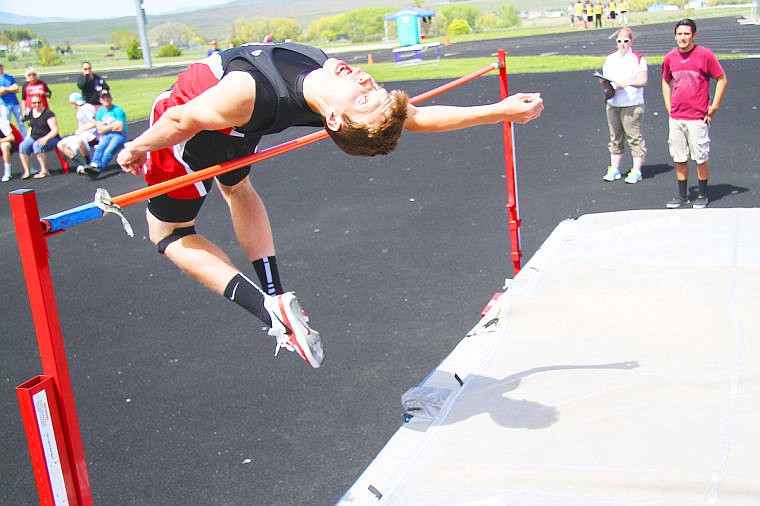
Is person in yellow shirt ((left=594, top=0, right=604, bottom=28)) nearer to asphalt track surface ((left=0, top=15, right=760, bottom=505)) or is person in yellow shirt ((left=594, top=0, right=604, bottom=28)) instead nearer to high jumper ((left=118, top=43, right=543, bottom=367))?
asphalt track surface ((left=0, top=15, right=760, bottom=505))

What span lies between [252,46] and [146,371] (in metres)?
2.60

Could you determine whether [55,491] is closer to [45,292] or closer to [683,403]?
[45,292]

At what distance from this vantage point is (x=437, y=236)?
22.1ft

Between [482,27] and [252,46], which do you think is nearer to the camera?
[252,46]

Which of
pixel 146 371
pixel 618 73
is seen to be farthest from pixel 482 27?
pixel 146 371

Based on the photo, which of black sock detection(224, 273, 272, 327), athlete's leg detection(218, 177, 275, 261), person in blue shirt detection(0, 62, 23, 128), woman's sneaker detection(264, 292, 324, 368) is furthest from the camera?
person in blue shirt detection(0, 62, 23, 128)

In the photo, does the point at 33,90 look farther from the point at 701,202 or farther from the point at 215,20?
the point at 215,20

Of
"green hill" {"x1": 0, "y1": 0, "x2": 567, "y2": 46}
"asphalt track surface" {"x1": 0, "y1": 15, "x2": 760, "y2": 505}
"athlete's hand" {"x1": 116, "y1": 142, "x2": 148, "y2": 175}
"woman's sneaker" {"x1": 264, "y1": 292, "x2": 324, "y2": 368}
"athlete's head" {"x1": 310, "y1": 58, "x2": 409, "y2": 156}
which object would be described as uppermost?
"green hill" {"x1": 0, "y1": 0, "x2": 567, "y2": 46}

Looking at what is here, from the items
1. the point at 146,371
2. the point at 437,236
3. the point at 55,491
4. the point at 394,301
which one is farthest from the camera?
the point at 437,236

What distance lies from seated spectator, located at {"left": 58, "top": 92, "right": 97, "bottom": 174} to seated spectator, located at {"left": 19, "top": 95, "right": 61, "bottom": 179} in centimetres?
18

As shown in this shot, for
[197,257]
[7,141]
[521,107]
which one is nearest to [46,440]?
[197,257]

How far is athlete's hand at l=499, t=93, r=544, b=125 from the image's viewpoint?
2.80 m

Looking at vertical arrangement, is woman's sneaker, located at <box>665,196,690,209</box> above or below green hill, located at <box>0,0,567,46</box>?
below

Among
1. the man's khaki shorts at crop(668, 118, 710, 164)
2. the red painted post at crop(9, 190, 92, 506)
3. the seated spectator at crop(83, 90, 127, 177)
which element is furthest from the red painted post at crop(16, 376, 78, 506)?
the seated spectator at crop(83, 90, 127, 177)
